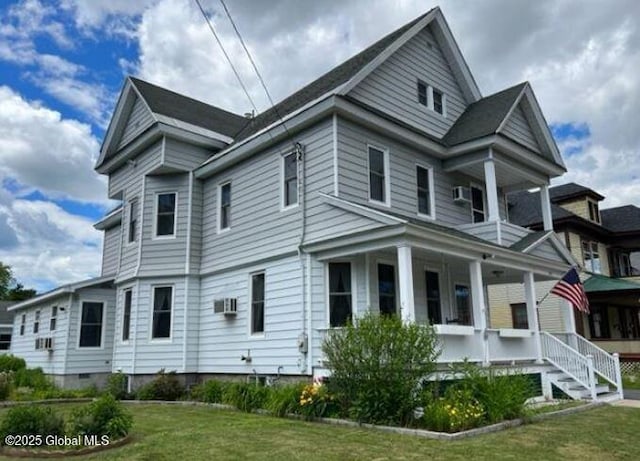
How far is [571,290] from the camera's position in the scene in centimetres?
1370

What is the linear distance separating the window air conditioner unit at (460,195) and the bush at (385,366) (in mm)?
6515

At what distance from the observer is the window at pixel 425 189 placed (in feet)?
45.8

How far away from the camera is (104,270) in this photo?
21.0 metres

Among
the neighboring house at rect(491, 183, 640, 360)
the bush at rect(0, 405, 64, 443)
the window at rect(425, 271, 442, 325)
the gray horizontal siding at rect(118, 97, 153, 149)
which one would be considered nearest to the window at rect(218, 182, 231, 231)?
the gray horizontal siding at rect(118, 97, 153, 149)

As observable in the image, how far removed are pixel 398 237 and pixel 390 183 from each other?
332cm

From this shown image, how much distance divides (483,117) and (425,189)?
2.91 meters

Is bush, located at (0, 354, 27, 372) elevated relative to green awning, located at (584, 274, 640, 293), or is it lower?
lower

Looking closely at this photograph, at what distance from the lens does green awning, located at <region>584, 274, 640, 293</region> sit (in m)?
24.5

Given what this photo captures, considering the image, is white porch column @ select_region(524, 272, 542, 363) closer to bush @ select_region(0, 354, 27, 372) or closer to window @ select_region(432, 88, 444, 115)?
window @ select_region(432, 88, 444, 115)

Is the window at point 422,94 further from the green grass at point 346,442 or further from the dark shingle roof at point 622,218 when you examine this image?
the dark shingle roof at point 622,218

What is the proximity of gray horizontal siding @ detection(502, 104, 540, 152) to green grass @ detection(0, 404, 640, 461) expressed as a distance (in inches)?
337

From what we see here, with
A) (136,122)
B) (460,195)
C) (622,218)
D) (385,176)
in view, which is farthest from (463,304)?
(622,218)

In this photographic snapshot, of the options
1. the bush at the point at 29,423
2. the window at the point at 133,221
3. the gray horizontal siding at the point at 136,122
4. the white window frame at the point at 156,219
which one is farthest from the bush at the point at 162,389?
the gray horizontal siding at the point at 136,122

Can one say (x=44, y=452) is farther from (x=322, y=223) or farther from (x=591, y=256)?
(x=591, y=256)
